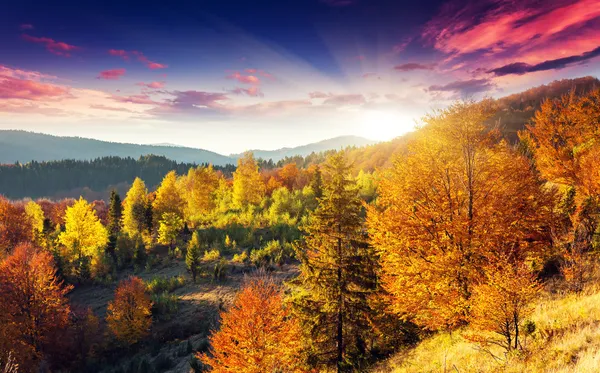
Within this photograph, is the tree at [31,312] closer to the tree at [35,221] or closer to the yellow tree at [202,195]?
the yellow tree at [202,195]

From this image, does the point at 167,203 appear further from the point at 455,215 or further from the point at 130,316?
the point at 455,215

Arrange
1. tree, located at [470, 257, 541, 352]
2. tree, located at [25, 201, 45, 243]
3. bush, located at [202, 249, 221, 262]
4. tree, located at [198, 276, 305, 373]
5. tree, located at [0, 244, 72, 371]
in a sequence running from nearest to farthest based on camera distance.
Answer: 1. tree, located at [470, 257, 541, 352]
2. tree, located at [198, 276, 305, 373]
3. tree, located at [0, 244, 72, 371]
4. bush, located at [202, 249, 221, 262]
5. tree, located at [25, 201, 45, 243]

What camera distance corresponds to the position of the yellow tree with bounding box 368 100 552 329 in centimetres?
1441

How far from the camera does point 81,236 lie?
178ft

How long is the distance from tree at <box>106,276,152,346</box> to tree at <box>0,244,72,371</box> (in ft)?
18.7

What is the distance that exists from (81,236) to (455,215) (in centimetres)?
6118

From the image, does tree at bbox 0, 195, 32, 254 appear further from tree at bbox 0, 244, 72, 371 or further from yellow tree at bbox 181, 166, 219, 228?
yellow tree at bbox 181, 166, 219, 228

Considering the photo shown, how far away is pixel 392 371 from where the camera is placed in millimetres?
A: 14359

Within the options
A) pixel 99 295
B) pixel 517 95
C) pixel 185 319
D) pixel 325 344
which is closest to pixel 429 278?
pixel 325 344

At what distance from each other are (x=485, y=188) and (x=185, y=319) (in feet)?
110

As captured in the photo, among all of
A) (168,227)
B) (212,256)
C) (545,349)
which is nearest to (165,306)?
(212,256)

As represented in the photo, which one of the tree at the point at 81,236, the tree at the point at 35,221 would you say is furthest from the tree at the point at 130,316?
the tree at the point at 35,221

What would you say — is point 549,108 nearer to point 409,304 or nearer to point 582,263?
point 582,263

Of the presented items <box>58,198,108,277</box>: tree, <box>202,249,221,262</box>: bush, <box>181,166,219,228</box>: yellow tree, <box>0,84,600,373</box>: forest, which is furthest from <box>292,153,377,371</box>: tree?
<box>181,166,219,228</box>: yellow tree
